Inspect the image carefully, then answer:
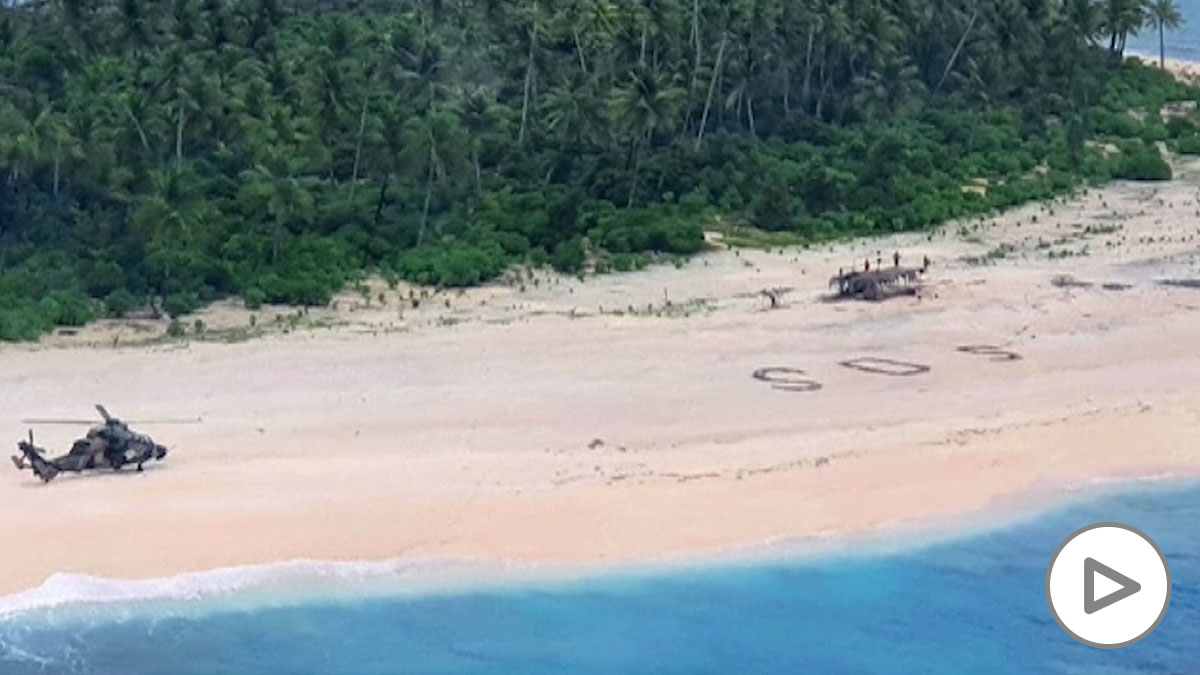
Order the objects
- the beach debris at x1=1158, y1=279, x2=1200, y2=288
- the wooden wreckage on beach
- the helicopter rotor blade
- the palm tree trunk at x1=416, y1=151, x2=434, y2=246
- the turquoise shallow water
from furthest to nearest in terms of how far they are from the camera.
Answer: the palm tree trunk at x1=416, y1=151, x2=434, y2=246
the beach debris at x1=1158, y1=279, x2=1200, y2=288
the wooden wreckage on beach
the helicopter rotor blade
the turquoise shallow water

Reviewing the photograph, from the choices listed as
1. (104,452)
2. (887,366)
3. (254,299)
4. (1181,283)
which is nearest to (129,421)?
(104,452)

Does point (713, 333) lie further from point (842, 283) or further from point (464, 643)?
point (464, 643)

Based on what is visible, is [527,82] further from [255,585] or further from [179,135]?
[255,585]

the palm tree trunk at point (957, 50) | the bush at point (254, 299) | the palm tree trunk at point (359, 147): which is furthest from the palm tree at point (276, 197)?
the palm tree trunk at point (957, 50)

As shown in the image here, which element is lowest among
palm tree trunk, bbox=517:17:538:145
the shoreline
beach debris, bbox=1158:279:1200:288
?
the shoreline

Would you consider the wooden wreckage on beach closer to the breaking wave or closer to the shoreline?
the shoreline

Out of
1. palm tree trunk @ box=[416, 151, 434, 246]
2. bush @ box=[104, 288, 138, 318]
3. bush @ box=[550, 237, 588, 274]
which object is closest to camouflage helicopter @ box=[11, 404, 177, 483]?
bush @ box=[104, 288, 138, 318]
